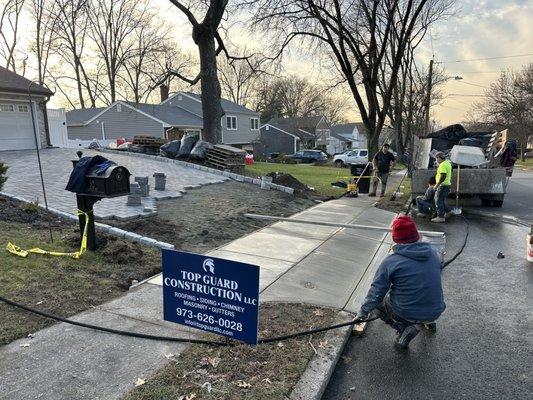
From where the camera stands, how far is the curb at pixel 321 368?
327cm

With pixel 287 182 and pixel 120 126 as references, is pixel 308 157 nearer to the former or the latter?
pixel 120 126

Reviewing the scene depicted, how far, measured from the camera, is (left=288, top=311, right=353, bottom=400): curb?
10.7ft

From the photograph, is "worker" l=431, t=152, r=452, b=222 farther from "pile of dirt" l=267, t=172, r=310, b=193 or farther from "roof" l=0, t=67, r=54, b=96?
"roof" l=0, t=67, r=54, b=96

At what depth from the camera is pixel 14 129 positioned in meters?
20.6

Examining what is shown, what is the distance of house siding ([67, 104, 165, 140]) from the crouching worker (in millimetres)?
35577

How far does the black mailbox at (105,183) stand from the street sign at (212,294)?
8.30ft

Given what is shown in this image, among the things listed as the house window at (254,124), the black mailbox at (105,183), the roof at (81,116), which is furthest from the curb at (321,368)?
the house window at (254,124)

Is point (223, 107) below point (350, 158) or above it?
above

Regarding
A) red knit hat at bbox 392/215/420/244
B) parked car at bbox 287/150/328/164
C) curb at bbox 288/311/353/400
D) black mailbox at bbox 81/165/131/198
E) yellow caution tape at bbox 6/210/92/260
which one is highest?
black mailbox at bbox 81/165/131/198

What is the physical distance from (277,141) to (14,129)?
39674 millimetres

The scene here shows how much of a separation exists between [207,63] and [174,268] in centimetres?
1843

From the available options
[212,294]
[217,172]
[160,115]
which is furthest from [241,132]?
[212,294]

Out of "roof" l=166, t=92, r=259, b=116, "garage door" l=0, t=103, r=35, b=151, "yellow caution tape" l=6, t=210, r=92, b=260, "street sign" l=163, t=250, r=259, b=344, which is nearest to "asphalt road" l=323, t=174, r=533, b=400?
"street sign" l=163, t=250, r=259, b=344

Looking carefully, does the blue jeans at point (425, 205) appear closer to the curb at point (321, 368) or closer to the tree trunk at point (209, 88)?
the curb at point (321, 368)
